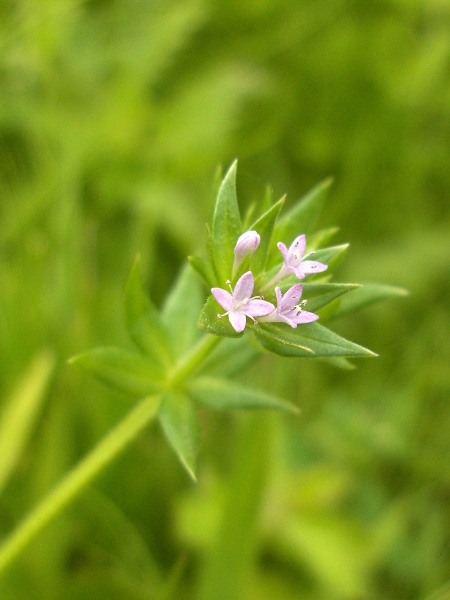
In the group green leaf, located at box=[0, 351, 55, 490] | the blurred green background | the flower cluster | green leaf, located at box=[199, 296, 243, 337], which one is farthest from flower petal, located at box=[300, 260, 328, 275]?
green leaf, located at box=[0, 351, 55, 490]

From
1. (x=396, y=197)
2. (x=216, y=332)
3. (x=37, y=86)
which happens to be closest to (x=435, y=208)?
(x=396, y=197)

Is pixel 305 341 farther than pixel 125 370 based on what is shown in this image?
No

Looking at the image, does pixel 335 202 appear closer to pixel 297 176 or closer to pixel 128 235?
pixel 297 176

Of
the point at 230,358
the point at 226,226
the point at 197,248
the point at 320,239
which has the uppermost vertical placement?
the point at 197,248

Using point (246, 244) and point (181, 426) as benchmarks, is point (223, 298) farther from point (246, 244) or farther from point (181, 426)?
point (181, 426)

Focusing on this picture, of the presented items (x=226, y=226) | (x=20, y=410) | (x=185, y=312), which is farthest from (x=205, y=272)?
(x=20, y=410)

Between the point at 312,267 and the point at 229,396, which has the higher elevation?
the point at 312,267
